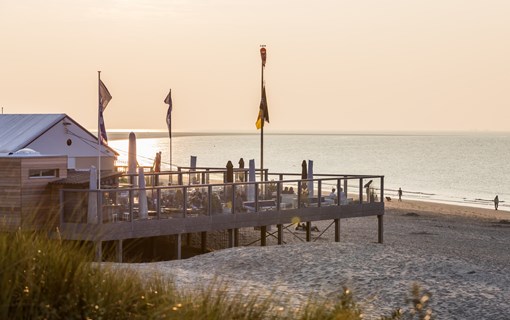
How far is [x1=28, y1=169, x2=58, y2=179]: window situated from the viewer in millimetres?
19866

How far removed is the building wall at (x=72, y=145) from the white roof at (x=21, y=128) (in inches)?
7.6

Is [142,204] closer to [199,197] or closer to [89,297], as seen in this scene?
[199,197]

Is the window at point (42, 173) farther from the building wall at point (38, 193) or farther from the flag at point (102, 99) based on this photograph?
the flag at point (102, 99)

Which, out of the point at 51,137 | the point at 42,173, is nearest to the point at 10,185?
the point at 42,173

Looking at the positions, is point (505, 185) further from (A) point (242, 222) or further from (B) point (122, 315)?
(B) point (122, 315)

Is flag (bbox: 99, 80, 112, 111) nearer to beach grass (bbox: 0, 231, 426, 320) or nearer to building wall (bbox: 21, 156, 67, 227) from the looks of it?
building wall (bbox: 21, 156, 67, 227)

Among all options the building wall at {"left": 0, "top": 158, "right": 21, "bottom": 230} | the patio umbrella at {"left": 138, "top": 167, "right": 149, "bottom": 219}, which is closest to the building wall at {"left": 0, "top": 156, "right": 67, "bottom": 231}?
the building wall at {"left": 0, "top": 158, "right": 21, "bottom": 230}

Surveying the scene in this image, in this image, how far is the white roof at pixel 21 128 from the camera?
2614 cm

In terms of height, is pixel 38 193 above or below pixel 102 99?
below

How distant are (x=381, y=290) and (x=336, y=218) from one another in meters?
10.1

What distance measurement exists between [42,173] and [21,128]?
7.69 metres

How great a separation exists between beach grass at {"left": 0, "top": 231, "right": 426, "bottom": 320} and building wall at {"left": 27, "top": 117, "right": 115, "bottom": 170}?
18451 mm

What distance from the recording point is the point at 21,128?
89.5 feet

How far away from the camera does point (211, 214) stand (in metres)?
22.3
